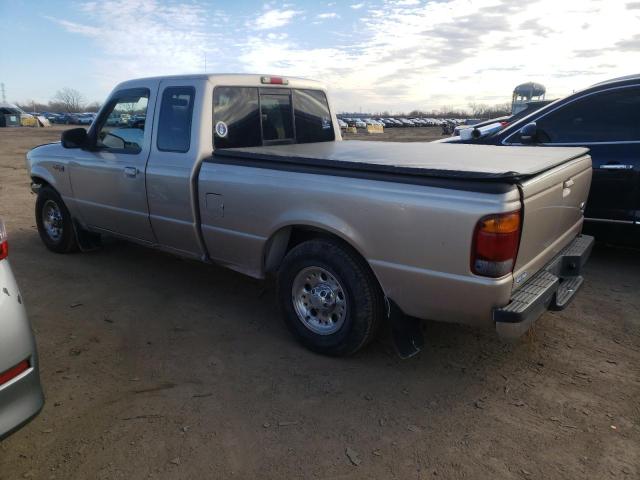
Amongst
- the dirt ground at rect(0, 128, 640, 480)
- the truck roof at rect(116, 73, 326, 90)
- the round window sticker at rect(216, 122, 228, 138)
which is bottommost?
the dirt ground at rect(0, 128, 640, 480)

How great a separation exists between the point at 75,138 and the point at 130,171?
38.6 inches

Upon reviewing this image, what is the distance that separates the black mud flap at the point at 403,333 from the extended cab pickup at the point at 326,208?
0.4 inches

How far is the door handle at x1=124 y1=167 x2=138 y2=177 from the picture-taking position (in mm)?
4559

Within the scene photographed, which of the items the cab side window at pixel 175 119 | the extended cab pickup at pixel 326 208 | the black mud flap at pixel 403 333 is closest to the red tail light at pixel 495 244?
the extended cab pickup at pixel 326 208

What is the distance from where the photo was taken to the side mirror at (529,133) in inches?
215

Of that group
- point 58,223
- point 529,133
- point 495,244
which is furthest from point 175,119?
point 529,133

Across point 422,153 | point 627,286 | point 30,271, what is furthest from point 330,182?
point 30,271

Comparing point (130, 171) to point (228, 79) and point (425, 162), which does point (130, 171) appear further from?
point (425, 162)

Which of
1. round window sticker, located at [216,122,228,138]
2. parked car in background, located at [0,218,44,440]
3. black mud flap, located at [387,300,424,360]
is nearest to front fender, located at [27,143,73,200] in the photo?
round window sticker, located at [216,122,228,138]

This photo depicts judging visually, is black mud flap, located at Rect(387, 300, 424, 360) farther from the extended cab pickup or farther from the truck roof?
the truck roof

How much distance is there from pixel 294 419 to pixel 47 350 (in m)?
2.03

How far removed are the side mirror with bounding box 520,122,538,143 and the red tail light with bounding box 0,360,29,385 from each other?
5132 millimetres

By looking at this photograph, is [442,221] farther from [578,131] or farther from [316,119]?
[578,131]

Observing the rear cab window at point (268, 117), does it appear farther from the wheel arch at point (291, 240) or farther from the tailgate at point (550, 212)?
the tailgate at point (550, 212)
